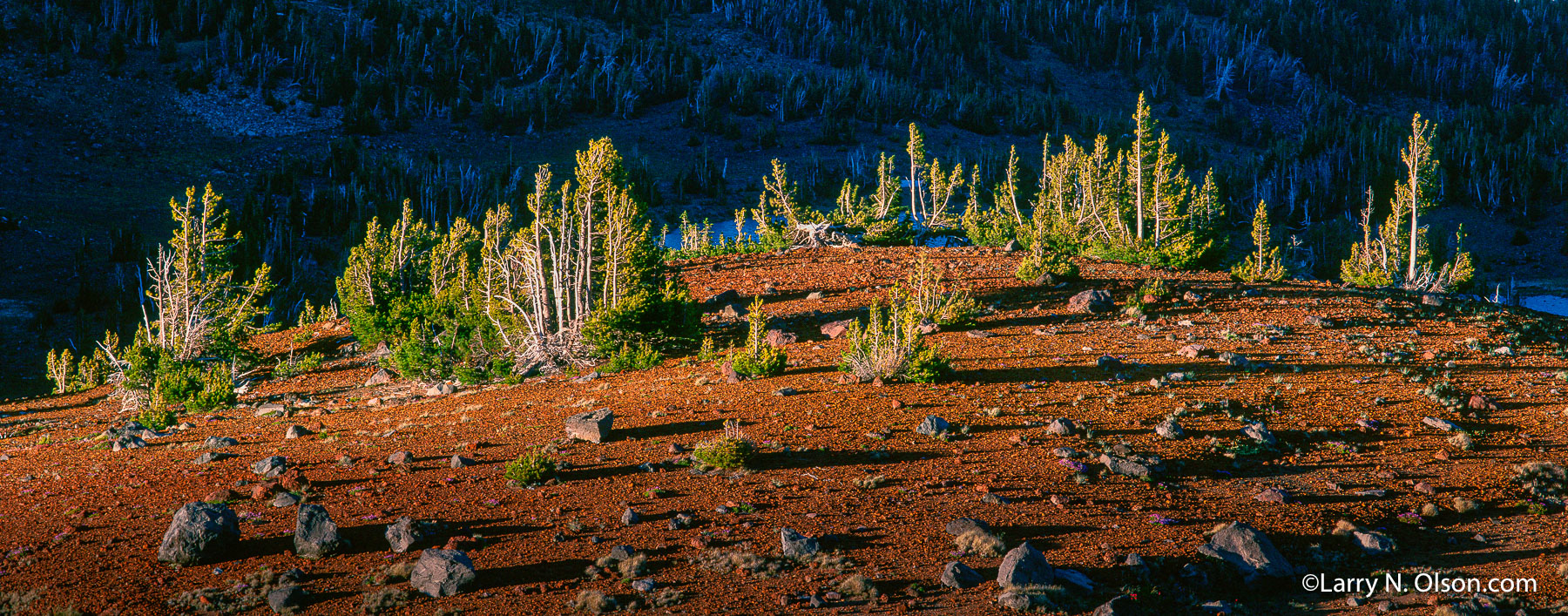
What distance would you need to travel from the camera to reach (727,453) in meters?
8.53

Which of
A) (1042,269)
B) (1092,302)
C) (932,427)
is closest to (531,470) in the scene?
(932,427)

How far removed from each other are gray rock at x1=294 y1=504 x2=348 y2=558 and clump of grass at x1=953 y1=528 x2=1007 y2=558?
4987 mm

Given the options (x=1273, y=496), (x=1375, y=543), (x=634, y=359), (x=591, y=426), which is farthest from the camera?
(x=634, y=359)

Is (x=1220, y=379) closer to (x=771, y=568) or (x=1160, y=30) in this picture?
(x=771, y=568)

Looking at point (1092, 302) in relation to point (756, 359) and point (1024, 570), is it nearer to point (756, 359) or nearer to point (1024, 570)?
point (756, 359)

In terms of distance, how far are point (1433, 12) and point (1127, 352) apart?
178 meters

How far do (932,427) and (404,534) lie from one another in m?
5.53

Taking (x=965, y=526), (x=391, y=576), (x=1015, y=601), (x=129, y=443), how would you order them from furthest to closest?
1. (x=129, y=443)
2. (x=965, y=526)
3. (x=391, y=576)
4. (x=1015, y=601)

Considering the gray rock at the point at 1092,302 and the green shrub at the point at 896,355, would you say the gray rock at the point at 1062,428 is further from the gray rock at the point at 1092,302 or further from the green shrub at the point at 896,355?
the gray rock at the point at 1092,302

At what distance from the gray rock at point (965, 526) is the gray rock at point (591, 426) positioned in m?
4.40

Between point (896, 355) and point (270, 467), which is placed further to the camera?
point (896, 355)

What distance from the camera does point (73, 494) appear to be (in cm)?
865

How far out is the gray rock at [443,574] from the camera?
594cm

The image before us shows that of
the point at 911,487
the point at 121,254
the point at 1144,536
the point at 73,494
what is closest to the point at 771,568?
the point at 911,487
